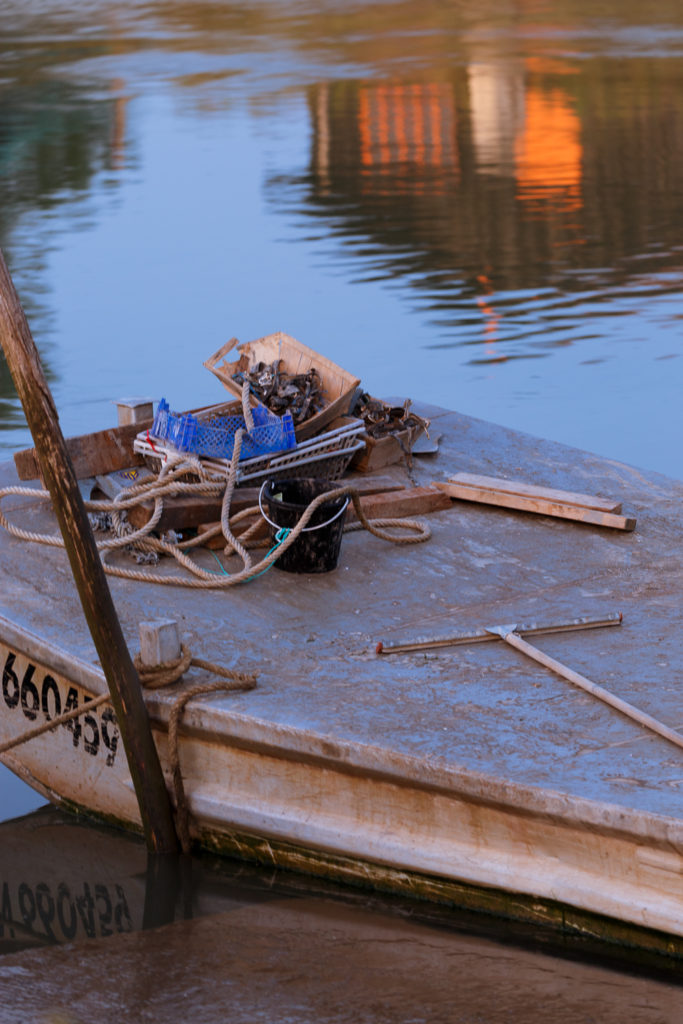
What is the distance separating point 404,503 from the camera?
6.34 meters

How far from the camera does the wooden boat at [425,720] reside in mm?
4137

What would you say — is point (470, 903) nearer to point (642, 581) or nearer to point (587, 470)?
point (642, 581)

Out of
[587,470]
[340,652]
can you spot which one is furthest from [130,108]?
[340,652]

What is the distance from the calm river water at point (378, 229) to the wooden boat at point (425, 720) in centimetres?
43

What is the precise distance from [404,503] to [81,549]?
6.65 feet

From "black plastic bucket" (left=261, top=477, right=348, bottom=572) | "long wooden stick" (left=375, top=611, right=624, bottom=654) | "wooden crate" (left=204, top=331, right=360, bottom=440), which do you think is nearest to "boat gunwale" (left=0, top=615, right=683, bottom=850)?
"long wooden stick" (left=375, top=611, right=624, bottom=654)

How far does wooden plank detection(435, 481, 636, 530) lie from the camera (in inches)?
242

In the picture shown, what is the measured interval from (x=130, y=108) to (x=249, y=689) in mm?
25149

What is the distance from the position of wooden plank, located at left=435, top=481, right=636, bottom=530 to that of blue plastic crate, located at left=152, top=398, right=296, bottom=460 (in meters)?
0.76

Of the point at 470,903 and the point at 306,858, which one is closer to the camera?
the point at 470,903

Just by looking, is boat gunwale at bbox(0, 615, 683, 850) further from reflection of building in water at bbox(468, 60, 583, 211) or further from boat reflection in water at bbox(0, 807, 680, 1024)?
reflection of building in water at bbox(468, 60, 583, 211)

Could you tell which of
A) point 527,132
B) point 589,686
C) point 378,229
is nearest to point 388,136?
point 527,132

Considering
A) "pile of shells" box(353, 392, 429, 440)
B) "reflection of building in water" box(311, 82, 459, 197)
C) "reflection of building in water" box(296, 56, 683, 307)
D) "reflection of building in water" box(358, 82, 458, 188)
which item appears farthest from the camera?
"reflection of building in water" box(358, 82, 458, 188)

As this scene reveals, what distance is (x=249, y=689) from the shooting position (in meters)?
4.79
